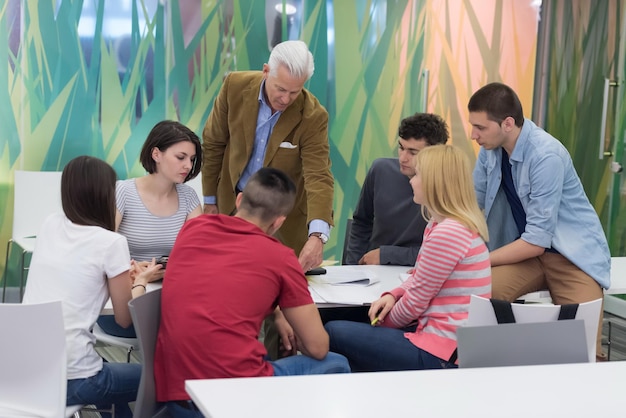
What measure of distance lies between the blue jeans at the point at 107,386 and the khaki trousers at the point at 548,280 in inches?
57.8

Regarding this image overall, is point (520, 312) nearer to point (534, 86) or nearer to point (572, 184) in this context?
point (572, 184)

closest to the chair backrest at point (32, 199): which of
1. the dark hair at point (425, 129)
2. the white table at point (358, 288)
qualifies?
the white table at point (358, 288)

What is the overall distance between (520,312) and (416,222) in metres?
1.35

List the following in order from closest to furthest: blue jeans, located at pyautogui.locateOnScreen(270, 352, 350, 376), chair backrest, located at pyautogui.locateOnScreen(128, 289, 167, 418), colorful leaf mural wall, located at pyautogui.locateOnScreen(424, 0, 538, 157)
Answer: chair backrest, located at pyautogui.locateOnScreen(128, 289, 167, 418)
blue jeans, located at pyautogui.locateOnScreen(270, 352, 350, 376)
colorful leaf mural wall, located at pyautogui.locateOnScreen(424, 0, 538, 157)

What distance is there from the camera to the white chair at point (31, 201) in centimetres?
470

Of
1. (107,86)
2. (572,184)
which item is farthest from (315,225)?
(107,86)

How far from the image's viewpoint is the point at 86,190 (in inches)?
91.6

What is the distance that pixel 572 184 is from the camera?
3225mm

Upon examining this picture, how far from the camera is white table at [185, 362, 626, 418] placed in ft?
5.16

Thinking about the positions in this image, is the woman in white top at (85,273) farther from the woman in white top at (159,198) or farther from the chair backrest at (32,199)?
the chair backrest at (32,199)

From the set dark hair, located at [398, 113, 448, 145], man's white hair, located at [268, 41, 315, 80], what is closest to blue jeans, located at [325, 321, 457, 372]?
dark hair, located at [398, 113, 448, 145]

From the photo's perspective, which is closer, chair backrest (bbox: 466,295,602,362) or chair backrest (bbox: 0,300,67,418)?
chair backrest (bbox: 0,300,67,418)

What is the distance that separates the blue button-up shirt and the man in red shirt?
128cm

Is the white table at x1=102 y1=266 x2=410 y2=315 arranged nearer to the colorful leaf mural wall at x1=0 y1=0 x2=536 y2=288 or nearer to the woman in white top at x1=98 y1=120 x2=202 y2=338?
the woman in white top at x1=98 y1=120 x2=202 y2=338
